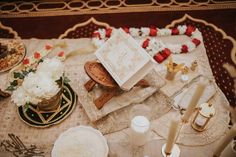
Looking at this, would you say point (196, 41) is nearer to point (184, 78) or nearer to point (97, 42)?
point (184, 78)

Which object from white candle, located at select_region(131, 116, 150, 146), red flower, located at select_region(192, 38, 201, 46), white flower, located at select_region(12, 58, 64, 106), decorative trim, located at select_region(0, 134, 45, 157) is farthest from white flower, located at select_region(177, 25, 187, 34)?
decorative trim, located at select_region(0, 134, 45, 157)

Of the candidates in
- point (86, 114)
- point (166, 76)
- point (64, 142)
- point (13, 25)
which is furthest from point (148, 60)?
point (13, 25)

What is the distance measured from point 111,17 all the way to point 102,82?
1.41 metres

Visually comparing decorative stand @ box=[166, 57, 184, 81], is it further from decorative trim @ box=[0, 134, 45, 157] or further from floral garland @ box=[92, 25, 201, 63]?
decorative trim @ box=[0, 134, 45, 157]

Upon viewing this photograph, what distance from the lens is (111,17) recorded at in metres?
2.69

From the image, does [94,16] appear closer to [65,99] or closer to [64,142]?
[65,99]

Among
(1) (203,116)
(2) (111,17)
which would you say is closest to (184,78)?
(1) (203,116)

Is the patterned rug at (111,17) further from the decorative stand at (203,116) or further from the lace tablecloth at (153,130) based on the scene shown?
the decorative stand at (203,116)

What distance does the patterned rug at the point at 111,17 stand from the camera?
2.56 m

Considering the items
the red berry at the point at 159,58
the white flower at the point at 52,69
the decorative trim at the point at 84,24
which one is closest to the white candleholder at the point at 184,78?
the red berry at the point at 159,58

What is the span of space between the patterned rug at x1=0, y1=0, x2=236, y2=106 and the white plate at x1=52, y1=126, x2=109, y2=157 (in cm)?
136

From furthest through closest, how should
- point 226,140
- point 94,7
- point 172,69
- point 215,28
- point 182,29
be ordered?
point 94,7
point 215,28
point 182,29
point 172,69
point 226,140

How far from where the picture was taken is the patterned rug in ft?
8.41

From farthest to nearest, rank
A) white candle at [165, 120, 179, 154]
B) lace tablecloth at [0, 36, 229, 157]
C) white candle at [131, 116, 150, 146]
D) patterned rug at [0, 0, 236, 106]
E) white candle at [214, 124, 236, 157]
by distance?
patterned rug at [0, 0, 236, 106] → lace tablecloth at [0, 36, 229, 157] → white candle at [131, 116, 150, 146] → white candle at [214, 124, 236, 157] → white candle at [165, 120, 179, 154]
